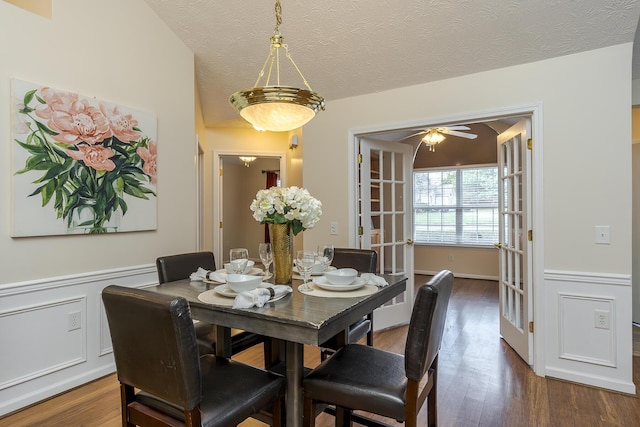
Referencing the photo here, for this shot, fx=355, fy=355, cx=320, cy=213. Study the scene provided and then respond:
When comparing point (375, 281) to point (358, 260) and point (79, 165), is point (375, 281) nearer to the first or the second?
point (358, 260)

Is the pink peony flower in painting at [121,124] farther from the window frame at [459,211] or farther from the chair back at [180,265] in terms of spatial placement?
the window frame at [459,211]

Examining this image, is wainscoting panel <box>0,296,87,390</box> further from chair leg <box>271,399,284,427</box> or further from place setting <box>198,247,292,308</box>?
chair leg <box>271,399,284,427</box>

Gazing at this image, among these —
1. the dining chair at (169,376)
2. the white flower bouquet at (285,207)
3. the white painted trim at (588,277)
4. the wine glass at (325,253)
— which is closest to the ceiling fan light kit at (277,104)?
A: the white flower bouquet at (285,207)

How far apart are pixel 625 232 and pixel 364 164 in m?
2.06

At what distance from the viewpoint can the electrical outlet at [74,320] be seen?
7.91ft

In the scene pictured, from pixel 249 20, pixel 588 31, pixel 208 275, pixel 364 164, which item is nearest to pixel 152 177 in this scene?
pixel 208 275

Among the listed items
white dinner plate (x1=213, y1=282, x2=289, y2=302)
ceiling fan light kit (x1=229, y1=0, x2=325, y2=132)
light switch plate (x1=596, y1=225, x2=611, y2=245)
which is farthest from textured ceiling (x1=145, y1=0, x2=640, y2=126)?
white dinner plate (x1=213, y1=282, x2=289, y2=302)

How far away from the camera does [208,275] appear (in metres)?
2.05

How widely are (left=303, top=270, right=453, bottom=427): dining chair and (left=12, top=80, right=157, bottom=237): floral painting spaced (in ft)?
6.38

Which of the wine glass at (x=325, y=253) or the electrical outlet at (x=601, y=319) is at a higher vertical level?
the wine glass at (x=325, y=253)

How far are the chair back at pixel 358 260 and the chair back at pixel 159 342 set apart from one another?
1.37m

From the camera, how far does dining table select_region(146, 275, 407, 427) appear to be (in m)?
1.30

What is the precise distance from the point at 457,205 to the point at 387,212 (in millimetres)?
3448

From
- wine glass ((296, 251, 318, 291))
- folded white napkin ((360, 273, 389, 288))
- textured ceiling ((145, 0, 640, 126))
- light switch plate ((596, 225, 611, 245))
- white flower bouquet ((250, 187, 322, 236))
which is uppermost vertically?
textured ceiling ((145, 0, 640, 126))
